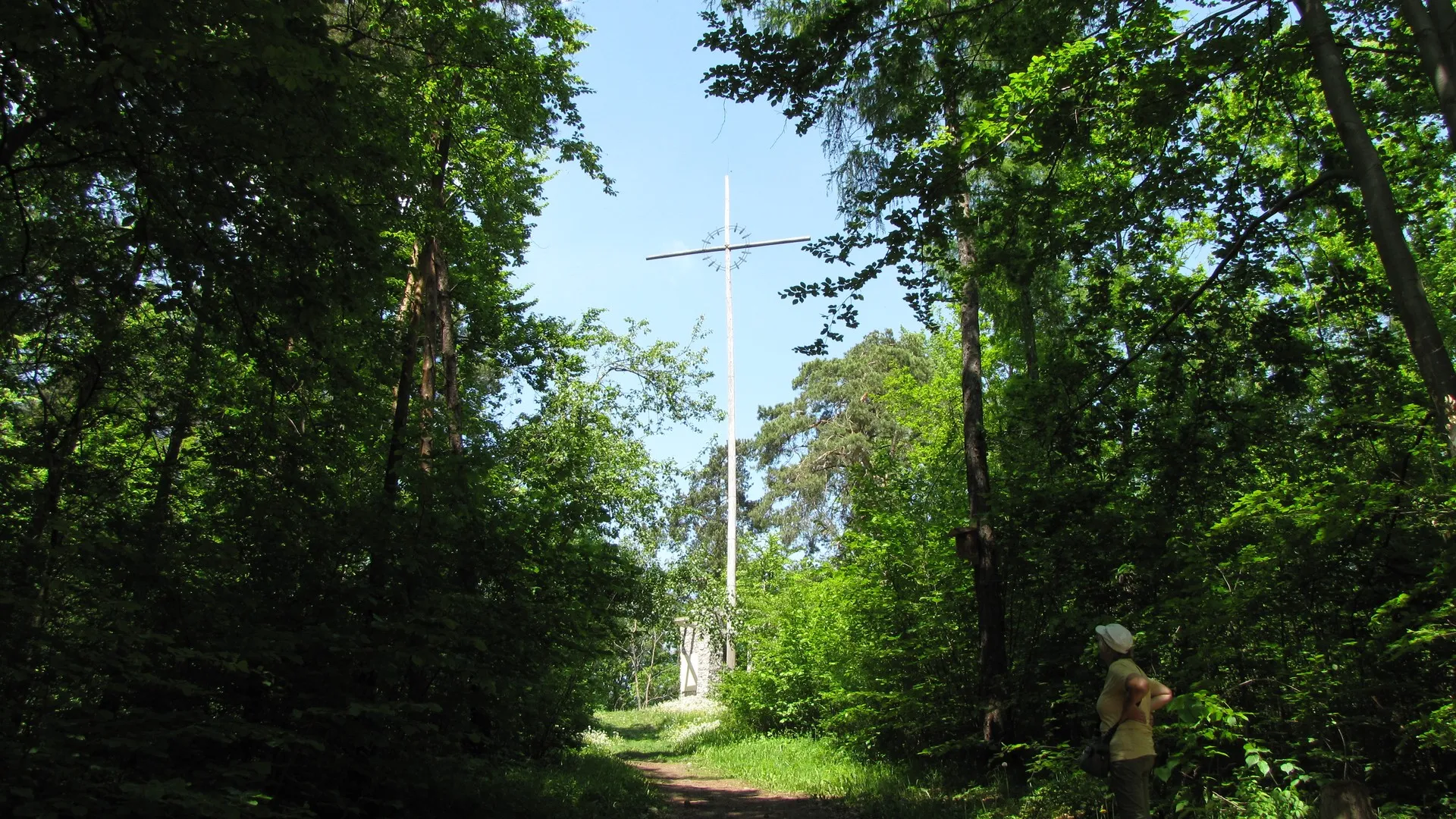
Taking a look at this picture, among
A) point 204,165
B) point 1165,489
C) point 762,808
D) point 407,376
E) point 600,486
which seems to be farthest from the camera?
point 600,486

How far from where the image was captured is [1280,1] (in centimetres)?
639

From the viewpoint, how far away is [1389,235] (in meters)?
5.23

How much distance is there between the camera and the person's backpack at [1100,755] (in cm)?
495

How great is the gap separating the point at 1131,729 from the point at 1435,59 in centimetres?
430

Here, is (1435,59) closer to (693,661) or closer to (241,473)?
(241,473)

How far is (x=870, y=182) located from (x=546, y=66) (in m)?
4.44

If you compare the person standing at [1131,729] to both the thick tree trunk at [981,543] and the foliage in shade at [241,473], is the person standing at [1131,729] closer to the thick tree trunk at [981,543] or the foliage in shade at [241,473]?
the foliage in shade at [241,473]

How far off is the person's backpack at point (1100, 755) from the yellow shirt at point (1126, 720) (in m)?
0.03

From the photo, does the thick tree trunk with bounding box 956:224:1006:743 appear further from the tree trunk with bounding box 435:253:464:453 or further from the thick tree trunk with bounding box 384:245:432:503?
the tree trunk with bounding box 435:253:464:453

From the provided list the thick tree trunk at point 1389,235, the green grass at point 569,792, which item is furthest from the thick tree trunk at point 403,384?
the thick tree trunk at point 1389,235

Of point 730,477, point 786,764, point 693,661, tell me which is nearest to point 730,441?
point 730,477

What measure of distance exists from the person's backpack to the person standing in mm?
26

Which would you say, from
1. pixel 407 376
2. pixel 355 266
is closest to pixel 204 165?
pixel 355 266

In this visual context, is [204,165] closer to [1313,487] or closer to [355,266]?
[355,266]
